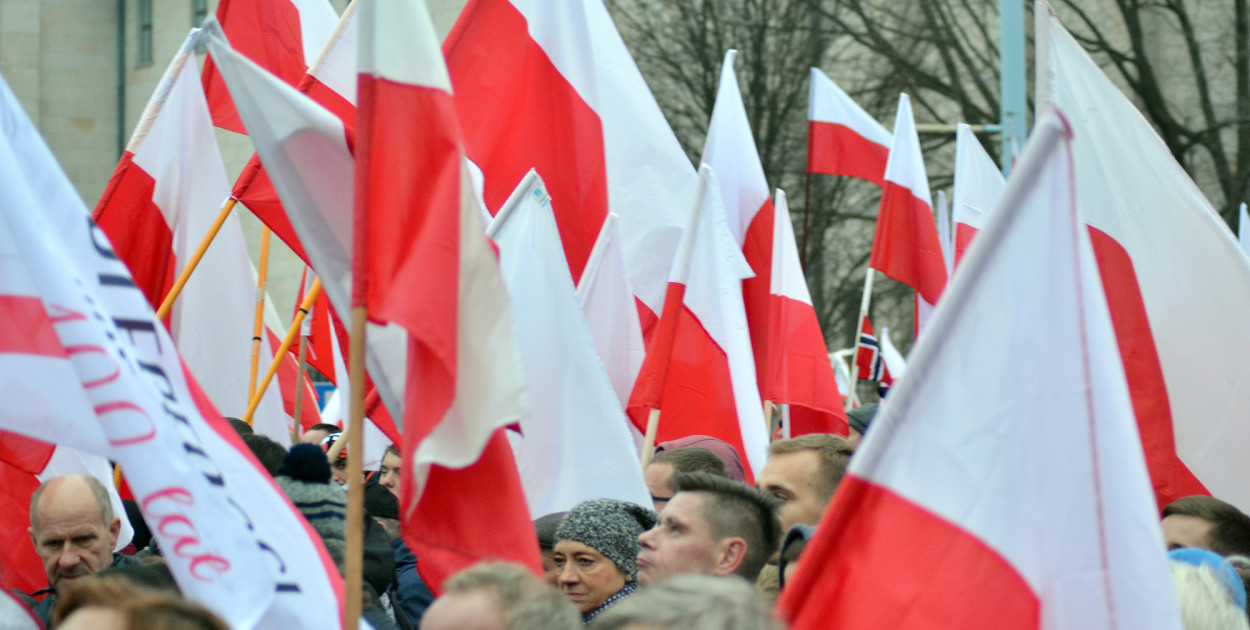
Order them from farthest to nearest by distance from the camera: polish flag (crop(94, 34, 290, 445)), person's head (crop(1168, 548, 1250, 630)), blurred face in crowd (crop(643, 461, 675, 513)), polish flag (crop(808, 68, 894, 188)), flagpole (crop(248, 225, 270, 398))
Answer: polish flag (crop(808, 68, 894, 188)), flagpole (crop(248, 225, 270, 398)), polish flag (crop(94, 34, 290, 445)), blurred face in crowd (crop(643, 461, 675, 513)), person's head (crop(1168, 548, 1250, 630))

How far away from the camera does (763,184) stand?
26.0 ft

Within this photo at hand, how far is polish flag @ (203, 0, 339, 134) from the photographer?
6699mm

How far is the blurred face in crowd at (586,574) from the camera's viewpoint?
428cm

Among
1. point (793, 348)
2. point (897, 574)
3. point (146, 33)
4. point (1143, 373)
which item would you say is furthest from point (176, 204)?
point (146, 33)

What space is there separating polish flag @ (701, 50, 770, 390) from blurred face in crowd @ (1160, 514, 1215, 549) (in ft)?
10.6

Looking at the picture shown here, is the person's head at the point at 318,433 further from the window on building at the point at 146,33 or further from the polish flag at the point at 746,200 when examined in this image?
the window on building at the point at 146,33

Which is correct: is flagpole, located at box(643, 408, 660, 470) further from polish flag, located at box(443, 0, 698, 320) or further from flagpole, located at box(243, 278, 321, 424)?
flagpole, located at box(243, 278, 321, 424)

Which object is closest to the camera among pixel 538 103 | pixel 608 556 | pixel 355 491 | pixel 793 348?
pixel 355 491

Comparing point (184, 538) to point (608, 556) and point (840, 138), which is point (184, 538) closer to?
point (608, 556)

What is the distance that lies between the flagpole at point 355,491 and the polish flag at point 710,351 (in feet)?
9.59

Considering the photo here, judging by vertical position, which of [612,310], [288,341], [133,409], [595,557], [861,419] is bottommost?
[861,419]

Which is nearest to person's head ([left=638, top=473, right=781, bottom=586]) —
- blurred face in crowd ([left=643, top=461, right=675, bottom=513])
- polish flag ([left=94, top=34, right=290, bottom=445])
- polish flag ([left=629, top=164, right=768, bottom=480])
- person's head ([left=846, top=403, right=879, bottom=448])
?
blurred face in crowd ([left=643, top=461, right=675, bottom=513])

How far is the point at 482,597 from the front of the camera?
2951 mm

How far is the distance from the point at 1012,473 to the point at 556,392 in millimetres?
2567
